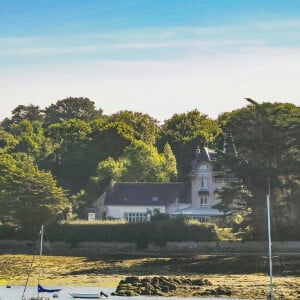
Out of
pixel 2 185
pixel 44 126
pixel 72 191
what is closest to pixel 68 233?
pixel 2 185

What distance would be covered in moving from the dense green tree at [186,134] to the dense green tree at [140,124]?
1672mm

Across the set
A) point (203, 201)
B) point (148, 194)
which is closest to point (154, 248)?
point (203, 201)

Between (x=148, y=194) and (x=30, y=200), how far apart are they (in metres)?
17.1

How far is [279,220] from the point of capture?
75.4 metres

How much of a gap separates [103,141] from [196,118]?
17.3m

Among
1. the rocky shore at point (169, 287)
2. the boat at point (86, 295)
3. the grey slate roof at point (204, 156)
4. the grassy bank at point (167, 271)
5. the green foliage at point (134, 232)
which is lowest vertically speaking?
the boat at point (86, 295)

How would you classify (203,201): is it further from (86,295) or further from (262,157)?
(86,295)

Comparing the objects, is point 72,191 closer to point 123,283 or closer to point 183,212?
point 183,212

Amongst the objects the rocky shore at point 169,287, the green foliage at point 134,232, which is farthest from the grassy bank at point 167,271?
the green foliage at point 134,232

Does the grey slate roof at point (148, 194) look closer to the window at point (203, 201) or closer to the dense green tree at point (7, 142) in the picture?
the window at point (203, 201)

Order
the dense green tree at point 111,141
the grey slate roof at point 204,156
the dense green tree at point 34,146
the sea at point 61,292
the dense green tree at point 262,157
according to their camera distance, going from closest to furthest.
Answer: the sea at point 61,292
the dense green tree at point 262,157
the grey slate roof at point 204,156
the dense green tree at point 111,141
the dense green tree at point 34,146

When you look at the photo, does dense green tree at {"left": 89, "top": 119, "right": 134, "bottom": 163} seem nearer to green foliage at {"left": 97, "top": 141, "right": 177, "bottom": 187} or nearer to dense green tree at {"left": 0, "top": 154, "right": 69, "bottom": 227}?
green foliage at {"left": 97, "top": 141, "right": 177, "bottom": 187}

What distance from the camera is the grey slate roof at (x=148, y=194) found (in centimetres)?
9412

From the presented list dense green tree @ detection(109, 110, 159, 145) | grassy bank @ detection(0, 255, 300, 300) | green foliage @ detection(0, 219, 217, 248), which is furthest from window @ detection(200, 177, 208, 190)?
dense green tree @ detection(109, 110, 159, 145)
